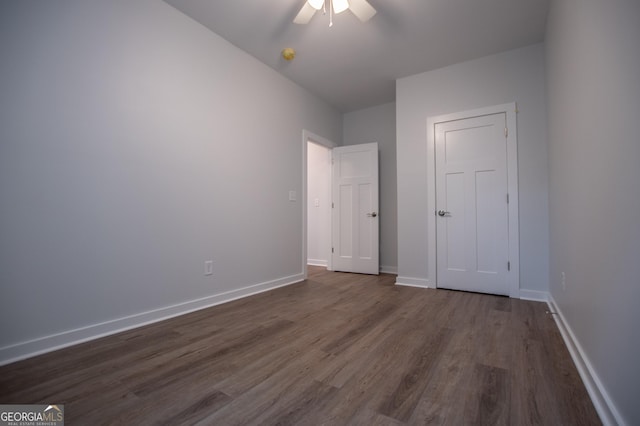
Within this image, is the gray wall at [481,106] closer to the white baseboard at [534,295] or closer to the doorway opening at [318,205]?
the white baseboard at [534,295]

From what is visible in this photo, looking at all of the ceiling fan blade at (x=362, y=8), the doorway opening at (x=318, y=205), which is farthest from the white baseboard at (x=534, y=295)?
the ceiling fan blade at (x=362, y=8)

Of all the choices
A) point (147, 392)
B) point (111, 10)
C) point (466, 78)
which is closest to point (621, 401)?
point (147, 392)

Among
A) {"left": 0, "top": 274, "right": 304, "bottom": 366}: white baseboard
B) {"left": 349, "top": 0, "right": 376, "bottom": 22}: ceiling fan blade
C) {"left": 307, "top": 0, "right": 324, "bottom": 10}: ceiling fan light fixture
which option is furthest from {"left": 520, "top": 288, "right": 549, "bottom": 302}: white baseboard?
{"left": 307, "top": 0, "right": 324, "bottom": 10}: ceiling fan light fixture

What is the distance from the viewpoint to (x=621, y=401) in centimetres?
99

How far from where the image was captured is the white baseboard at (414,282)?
3.42 meters

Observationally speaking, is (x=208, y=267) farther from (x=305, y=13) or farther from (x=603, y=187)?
(x=603, y=187)

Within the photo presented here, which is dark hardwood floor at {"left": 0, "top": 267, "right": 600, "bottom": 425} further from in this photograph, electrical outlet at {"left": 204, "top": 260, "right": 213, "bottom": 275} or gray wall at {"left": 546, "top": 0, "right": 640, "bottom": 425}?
electrical outlet at {"left": 204, "top": 260, "right": 213, "bottom": 275}

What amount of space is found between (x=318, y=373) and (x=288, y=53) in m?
3.03

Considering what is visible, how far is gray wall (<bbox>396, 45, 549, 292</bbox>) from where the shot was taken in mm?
2887

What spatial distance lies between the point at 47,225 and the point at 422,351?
2428 millimetres

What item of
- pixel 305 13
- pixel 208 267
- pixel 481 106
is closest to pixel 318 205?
pixel 208 267

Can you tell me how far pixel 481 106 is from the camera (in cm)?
318

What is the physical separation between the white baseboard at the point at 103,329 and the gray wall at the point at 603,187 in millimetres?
2662

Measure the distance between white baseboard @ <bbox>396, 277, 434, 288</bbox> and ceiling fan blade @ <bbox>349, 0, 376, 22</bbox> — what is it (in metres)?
2.81
